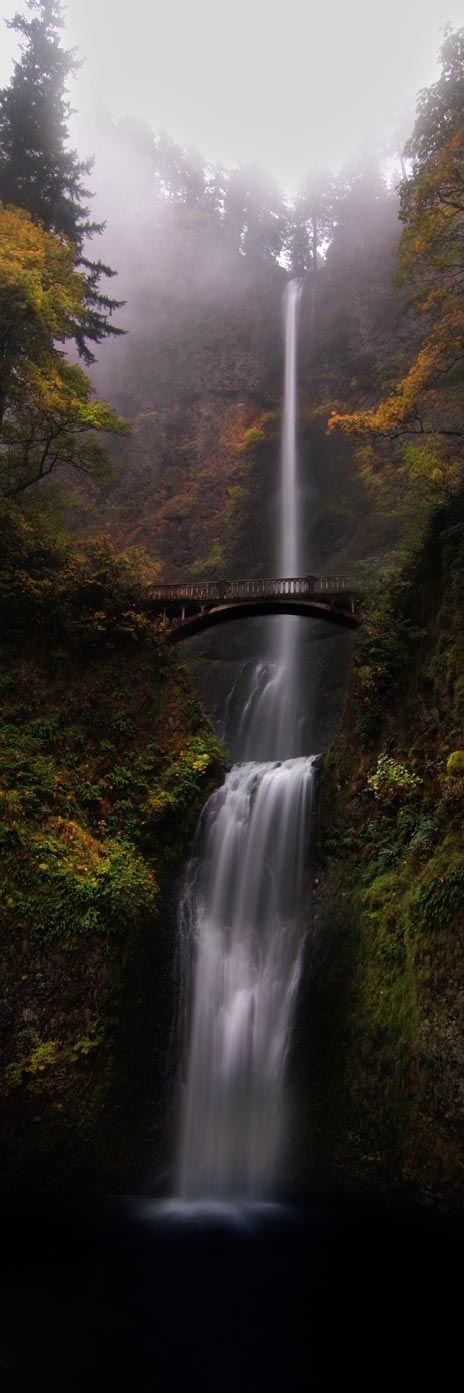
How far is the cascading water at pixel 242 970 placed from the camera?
29.1 ft

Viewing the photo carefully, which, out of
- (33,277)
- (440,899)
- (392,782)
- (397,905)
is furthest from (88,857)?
(33,277)

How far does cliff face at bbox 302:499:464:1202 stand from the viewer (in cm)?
697

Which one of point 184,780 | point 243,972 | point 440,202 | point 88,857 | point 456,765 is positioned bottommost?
point 243,972

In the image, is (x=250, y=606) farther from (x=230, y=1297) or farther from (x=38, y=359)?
(x=230, y=1297)

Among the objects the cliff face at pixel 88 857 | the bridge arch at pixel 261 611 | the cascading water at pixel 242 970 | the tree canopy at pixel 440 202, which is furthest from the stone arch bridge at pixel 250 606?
the tree canopy at pixel 440 202

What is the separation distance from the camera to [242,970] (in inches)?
406

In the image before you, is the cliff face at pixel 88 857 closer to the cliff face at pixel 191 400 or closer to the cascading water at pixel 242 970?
the cascading water at pixel 242 970

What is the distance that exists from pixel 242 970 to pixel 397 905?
319 centimetres

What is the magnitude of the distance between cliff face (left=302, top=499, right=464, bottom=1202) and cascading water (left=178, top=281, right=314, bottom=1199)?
0.65 metres

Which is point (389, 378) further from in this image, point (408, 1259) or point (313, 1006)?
point (408, 1259)

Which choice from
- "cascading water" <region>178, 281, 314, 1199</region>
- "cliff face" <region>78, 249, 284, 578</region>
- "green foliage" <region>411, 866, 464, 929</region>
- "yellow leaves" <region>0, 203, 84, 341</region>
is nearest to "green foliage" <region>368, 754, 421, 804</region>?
"green foliage" <region>411, 866, 464, 929</region>

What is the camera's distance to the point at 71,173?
18.1 metres

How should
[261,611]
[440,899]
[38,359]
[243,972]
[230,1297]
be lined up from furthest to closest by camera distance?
[261,611]
[38,359]
[243,972]
[440,899]
[230,1297]

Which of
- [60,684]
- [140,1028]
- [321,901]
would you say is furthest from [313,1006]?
[60,684]
